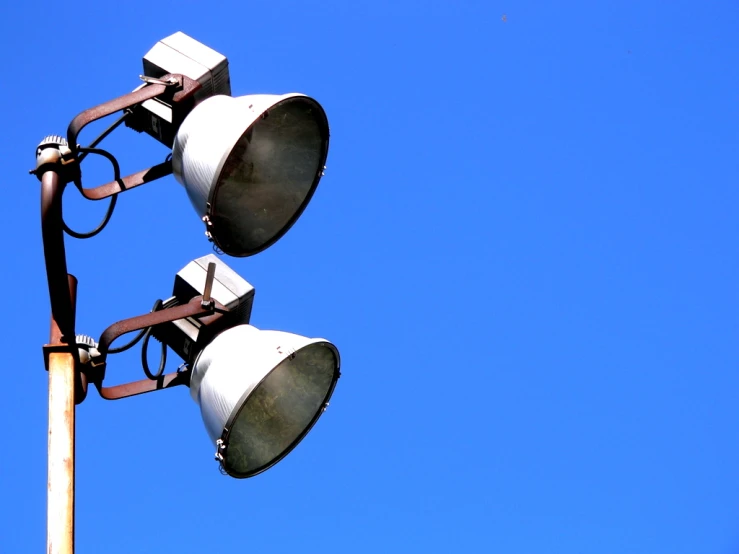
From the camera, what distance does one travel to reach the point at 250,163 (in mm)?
4301

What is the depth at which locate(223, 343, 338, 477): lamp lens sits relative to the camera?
4.39m

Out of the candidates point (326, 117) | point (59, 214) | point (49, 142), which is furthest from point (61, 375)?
point (326, 117)

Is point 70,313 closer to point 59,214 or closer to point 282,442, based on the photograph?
point 59,214

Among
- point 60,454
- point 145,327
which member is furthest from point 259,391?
point 60,454

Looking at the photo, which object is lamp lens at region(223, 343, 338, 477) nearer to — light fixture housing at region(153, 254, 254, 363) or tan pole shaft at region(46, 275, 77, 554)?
light fixture housing at region(153, 254, 254, 363)

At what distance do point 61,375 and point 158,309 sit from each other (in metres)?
0.76

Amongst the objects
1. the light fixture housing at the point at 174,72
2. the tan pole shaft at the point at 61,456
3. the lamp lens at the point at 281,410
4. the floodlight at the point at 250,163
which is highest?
the light fixture housing at the point at 174,72

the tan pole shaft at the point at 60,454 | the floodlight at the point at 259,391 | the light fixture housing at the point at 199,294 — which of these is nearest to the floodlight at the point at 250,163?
the light fixture housing at the point at 199,294

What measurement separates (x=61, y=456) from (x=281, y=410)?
3.44 feet

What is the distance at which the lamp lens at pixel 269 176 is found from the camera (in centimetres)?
424

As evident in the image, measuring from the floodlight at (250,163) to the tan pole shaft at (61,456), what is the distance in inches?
27.8

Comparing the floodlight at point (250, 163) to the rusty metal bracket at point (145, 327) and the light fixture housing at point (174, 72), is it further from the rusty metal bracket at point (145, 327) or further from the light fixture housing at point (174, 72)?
the rusty metal bracket at point (145, 327)

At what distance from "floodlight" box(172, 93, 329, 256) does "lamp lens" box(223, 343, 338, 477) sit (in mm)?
478

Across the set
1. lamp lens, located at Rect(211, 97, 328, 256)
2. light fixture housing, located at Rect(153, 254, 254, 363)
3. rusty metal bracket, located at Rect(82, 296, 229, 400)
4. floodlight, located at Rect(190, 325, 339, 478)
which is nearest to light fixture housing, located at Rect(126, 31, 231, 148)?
lamp lens, located at Rect(211, 97, 328, 256)
